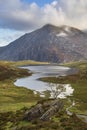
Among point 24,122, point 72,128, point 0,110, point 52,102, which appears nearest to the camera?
point 72,128

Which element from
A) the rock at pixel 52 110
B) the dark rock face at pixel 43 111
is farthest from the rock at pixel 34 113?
the rock at pixel 52 110

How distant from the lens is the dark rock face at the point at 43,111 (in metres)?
71.7

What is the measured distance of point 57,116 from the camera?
245 ft


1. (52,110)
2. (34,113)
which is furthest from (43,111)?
(52,110)

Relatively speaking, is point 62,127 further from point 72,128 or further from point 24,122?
point 24,122

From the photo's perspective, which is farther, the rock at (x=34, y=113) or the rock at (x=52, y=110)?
the rock at (x=34, y=113)

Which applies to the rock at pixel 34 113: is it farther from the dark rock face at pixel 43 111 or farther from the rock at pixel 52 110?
the rock at pixel 52 110

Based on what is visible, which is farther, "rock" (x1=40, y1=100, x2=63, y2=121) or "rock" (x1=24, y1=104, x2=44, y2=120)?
"rock" (x1=24, y1=104, x2=44, y2=120)

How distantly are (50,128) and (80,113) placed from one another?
3180 cm

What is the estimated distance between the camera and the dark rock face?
235ft

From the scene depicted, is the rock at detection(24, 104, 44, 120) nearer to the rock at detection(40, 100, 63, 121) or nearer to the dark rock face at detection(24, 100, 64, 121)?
the dark rock face at detection(24, 100, 64, 121)

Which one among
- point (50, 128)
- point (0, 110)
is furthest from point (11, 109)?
point (50, 128)

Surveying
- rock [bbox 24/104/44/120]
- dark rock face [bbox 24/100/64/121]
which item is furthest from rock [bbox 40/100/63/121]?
rock [bbox 24/104/44/120]

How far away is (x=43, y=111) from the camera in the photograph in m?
73.8
